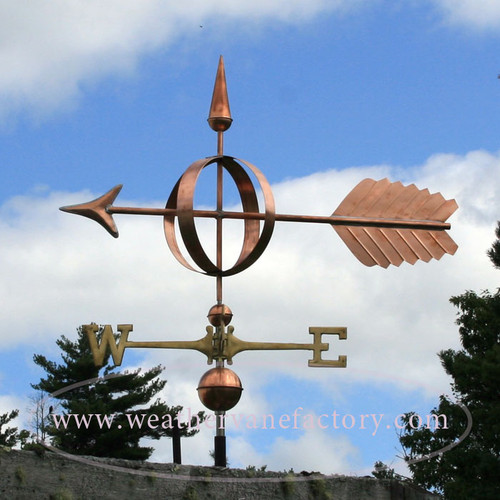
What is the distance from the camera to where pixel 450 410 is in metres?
14.6

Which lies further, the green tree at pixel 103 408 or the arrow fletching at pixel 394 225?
the green tree at pixel 103 408

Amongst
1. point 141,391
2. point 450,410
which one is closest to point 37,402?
point 141,391

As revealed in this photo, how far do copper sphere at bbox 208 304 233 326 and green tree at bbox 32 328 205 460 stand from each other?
9.85m

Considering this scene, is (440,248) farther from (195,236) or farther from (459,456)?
(459,456)

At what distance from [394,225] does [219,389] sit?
1.36 metres

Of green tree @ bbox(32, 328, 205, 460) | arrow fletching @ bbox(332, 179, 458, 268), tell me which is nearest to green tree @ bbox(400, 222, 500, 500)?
green tree @ bbox(32, 328, 205, 460)

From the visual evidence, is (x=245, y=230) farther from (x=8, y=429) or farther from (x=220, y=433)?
(x=8, y=429)

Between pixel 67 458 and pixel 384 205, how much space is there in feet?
6.97

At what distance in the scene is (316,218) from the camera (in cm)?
602

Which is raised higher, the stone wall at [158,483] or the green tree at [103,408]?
the green tree at [103,408]

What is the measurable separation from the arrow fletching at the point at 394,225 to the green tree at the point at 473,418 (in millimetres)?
7747

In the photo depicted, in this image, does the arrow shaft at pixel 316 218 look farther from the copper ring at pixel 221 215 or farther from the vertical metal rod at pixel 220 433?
the vertical metal rod at pixel 220 433

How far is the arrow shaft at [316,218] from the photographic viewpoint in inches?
226

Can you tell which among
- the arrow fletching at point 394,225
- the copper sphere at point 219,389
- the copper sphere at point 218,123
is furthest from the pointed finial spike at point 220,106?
the copper sphere at point 219,389
